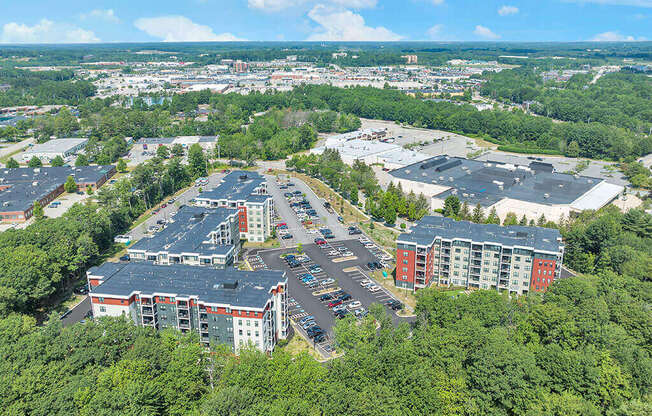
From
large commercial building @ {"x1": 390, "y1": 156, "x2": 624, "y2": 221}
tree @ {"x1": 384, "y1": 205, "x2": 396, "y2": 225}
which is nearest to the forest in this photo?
large commercial building @ {"x1": 390, "y1": 156, "x2": 624, "y2": 221}

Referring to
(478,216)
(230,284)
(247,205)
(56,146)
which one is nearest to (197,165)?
(247,205)

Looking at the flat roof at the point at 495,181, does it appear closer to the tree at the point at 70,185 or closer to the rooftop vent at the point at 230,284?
the rooftop vent at the point at 230,284

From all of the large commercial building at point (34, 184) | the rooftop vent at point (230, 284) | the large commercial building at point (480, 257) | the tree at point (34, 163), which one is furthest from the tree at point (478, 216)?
the tree at point (34, 163)

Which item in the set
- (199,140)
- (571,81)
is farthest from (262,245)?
(571,81)

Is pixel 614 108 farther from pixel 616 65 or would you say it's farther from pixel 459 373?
pixel 616 65

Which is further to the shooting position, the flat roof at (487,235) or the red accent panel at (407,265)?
the red accent panel at (407,265)

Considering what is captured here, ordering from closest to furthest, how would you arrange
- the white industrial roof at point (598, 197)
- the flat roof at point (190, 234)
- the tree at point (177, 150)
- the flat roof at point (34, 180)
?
1. the flat roof at point (190, 234)
2. the white industrial roof at point (598, 197)
3. the flat roof at point (34, 180)
4. the tree at point (177, 150)
